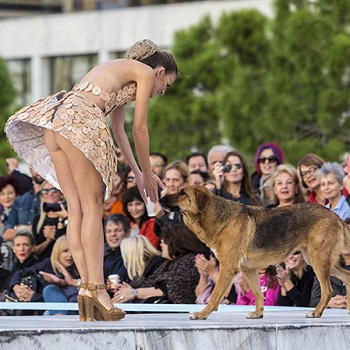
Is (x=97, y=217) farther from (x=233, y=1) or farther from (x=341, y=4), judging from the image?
(x=233, y=1)

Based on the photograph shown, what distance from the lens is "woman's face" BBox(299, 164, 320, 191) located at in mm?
11156

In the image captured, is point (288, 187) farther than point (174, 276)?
Yes

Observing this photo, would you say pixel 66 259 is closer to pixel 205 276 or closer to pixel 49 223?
pixel 49 223

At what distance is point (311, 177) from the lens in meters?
11.2

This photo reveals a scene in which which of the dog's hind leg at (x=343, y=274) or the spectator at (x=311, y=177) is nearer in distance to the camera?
the dog's hind leg at (x=343, y=274)

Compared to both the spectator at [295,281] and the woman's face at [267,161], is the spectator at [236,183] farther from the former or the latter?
the spectator at [295,281]

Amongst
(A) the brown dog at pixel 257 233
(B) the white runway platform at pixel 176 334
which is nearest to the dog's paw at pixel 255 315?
(A) the brown dog at pixel 257 233

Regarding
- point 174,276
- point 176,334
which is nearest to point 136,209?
point 174,276

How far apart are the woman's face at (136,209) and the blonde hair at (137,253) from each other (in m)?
1.08

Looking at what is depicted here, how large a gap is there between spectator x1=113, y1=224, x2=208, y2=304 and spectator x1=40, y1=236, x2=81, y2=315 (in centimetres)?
74

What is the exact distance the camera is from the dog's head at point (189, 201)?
843cm

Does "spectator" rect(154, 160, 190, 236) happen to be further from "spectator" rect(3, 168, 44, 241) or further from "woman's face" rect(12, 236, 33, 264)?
"spectator" rect(3, 168, 44, 241)

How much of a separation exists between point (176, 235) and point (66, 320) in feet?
9.61

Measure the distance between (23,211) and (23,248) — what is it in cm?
130
